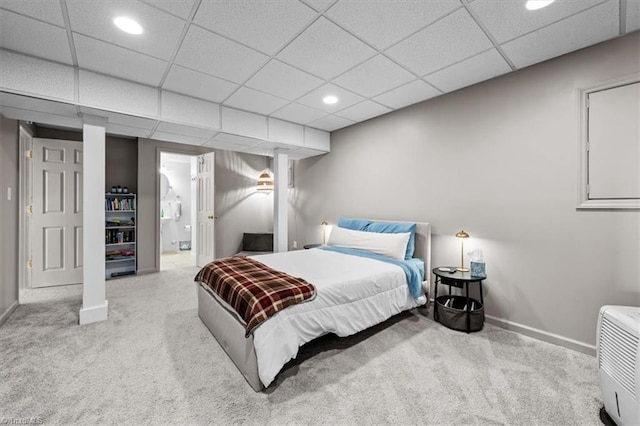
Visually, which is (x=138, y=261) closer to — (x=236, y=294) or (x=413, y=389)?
(x=236, y=294)

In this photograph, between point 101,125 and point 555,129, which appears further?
point 101,125

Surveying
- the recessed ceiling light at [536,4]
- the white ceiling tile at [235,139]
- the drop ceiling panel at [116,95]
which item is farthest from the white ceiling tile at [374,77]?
the drop ceiling panel at [116,95]

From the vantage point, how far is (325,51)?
2432mm

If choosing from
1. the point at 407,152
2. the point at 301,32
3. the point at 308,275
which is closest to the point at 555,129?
the point at 407,152

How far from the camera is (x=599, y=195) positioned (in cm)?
232

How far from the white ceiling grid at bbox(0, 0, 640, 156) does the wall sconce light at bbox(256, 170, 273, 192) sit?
10.4ft

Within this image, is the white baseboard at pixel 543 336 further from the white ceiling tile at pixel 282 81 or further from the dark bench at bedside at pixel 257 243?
the dark bench at bedside at pixel 257 243

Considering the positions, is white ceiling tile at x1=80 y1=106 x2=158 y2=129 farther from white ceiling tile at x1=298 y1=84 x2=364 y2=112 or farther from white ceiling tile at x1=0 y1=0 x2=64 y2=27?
white ceiling tile at x1=298 y1=84 x2=364 y2=112

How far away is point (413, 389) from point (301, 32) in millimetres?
2755

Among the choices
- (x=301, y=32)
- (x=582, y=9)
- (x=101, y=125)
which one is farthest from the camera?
(x=101, y=125)

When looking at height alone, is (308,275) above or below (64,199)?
below

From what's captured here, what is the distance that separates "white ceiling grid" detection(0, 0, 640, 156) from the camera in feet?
6.24

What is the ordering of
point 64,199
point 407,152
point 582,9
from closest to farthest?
point 582,9
point 407,152
point 64,199

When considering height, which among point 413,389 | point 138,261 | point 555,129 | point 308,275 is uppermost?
point 555,129
